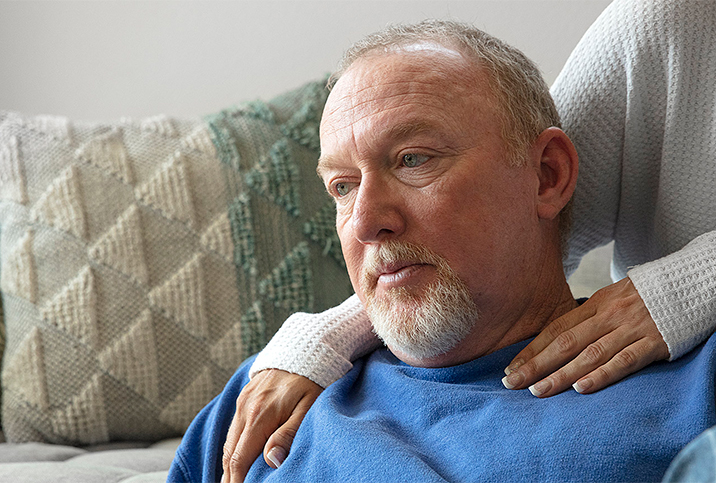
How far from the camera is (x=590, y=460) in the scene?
75 centimetres

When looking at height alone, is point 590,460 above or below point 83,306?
above

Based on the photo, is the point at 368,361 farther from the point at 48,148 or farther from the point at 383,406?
the point at 48,148

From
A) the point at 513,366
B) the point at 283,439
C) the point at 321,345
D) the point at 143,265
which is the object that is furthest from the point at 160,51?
the point at 513,366

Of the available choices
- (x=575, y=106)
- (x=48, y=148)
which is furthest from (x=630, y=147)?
(x=48, y=148)

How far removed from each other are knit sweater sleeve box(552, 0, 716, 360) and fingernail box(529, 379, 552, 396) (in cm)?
17

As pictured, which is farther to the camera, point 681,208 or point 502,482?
point 681,208

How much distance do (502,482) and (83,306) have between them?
112 centimetres

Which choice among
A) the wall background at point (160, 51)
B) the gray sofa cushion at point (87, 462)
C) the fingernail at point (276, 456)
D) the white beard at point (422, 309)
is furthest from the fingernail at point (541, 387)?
the wall background at point (160, 51)

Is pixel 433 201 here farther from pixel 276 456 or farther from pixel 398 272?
pixel 276 456

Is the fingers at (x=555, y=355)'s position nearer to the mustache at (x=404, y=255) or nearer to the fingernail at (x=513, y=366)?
the fingernail at (x=513, y=366)

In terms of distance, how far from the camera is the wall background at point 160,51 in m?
2.12

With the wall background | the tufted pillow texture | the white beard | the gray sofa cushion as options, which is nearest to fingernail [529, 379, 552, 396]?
the white beard

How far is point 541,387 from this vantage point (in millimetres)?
858

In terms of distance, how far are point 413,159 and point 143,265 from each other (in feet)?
2.87
